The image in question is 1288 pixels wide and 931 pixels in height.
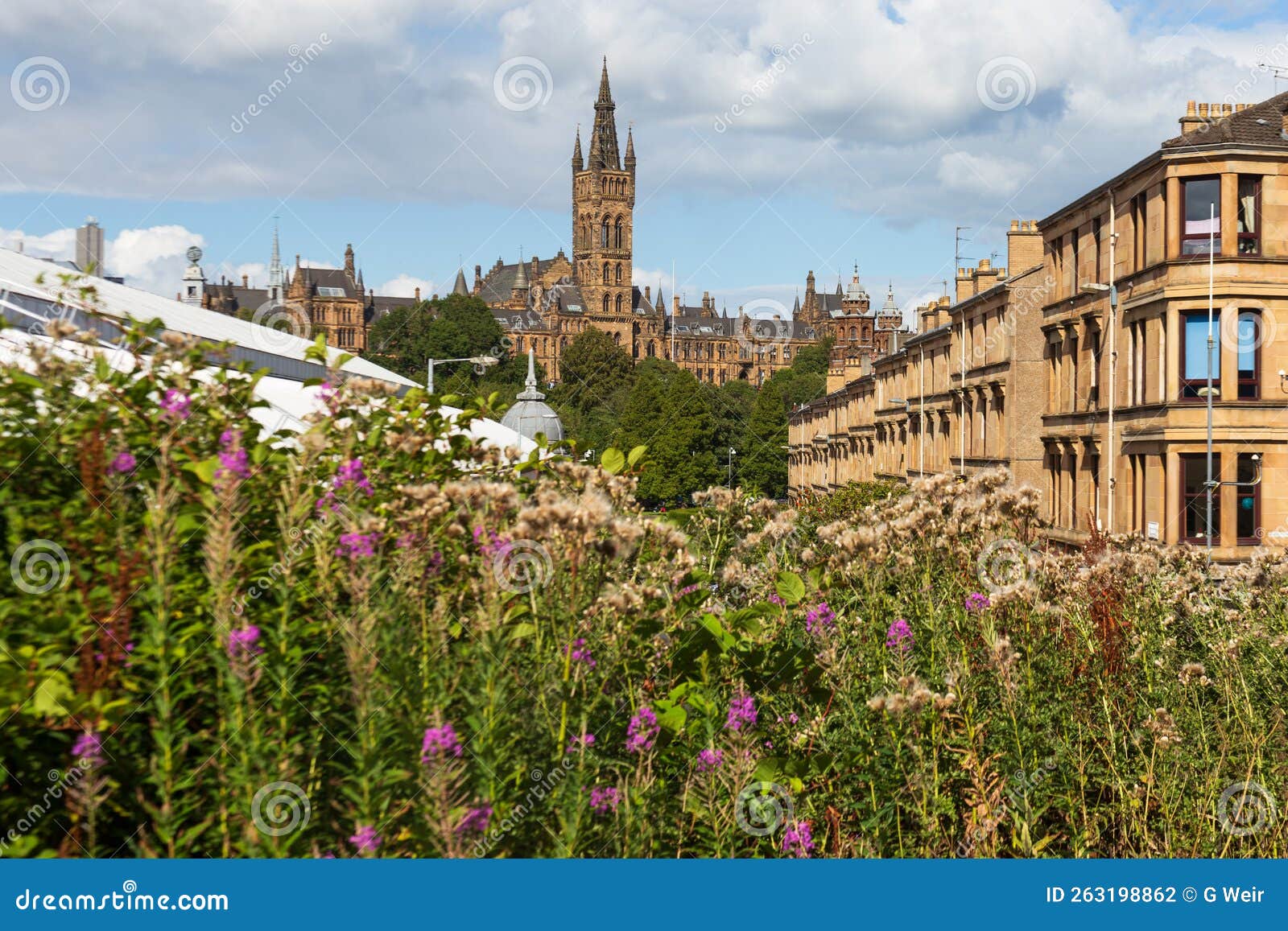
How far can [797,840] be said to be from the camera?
526cm

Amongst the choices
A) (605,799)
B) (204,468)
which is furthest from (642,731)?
(204,468)

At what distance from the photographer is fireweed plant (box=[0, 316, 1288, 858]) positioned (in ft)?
11.6

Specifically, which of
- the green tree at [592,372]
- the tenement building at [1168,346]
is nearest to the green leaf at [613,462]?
the tenement building at [1168,346]

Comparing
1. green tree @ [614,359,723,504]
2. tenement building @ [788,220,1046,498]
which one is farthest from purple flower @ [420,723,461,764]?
green tree @ [614,359,723,504]

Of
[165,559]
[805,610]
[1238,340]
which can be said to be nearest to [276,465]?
[165,559]

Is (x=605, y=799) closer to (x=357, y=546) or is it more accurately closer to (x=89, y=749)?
Answer: (x=357, y=546)

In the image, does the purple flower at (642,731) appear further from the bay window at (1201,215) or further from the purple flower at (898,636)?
the bay window at (1201,215)

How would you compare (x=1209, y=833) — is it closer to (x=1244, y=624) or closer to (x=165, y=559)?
(x=1244, y=624)

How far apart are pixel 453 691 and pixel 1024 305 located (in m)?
36.9

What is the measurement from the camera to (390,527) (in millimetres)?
4570

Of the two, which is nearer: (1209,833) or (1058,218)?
(1209,833)

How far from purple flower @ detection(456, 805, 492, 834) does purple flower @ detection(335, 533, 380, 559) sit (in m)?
0.89

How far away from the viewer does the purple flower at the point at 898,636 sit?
6957mm

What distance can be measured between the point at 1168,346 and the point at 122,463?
28290mm
